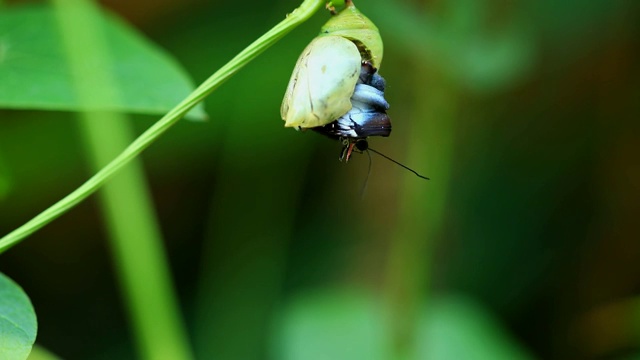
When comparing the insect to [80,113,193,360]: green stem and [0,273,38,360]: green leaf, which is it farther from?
[80,113,193,360]: green stem

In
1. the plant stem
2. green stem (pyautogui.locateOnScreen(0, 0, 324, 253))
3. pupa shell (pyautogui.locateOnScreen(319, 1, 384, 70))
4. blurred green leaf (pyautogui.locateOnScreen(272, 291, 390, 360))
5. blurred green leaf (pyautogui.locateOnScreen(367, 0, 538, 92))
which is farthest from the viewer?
blurred green leaf (pyautogui.locateOnScreen(272, 291, 390, 360))

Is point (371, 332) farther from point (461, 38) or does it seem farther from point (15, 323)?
point (15, 323)

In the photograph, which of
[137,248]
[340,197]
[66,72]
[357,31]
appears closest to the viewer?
[357,31]

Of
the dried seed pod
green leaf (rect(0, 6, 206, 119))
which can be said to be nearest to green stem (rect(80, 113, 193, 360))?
green leaf (rect(0, 6, 206, 119))

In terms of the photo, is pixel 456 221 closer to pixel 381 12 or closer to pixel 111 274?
pixel 381 12

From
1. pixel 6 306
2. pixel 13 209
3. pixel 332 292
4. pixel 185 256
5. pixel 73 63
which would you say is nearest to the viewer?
pixel 6 306

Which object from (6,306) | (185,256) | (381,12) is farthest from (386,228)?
(6,306)

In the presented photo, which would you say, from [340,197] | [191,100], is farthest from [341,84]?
[340,197]
